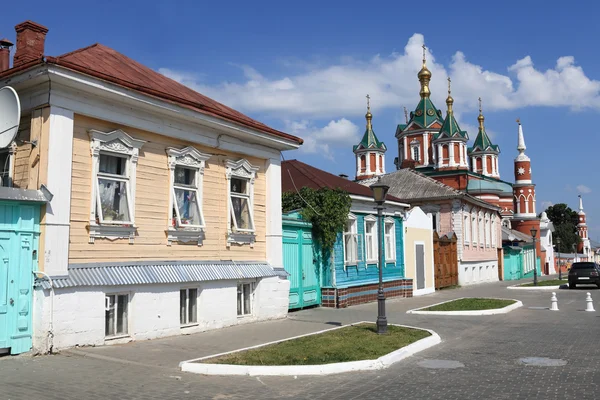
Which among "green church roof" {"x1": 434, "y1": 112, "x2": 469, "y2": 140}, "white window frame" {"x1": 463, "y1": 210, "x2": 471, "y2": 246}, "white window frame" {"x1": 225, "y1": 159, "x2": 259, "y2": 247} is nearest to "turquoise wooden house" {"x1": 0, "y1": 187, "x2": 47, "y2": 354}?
"white window frame" {"x1": 225, "y1": 159, "x2": 259, "y2": 247}

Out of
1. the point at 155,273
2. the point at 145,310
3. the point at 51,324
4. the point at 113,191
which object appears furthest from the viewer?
the point at 155,273

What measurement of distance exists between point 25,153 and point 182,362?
15.7 ft

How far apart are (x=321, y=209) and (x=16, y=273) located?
1005 centimetres

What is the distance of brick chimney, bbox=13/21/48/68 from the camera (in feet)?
35.4

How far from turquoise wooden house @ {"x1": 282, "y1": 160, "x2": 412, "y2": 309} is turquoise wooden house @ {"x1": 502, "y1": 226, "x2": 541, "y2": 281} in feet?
89.6

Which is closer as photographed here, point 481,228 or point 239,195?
point 239,195

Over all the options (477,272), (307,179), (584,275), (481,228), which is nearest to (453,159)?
(481,228)

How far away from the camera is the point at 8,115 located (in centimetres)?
945

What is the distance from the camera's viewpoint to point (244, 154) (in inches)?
567

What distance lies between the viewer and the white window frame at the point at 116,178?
1052 cm

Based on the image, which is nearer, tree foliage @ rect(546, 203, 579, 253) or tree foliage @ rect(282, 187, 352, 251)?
tree foliage @ rect(282, 187, 352, 251)

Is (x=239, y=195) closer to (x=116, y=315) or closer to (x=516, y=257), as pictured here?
(x=116, y=315)

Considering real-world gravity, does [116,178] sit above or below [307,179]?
below

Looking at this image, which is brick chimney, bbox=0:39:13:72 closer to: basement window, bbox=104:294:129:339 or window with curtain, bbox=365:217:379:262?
basement window, bbox=104:294:129:339
